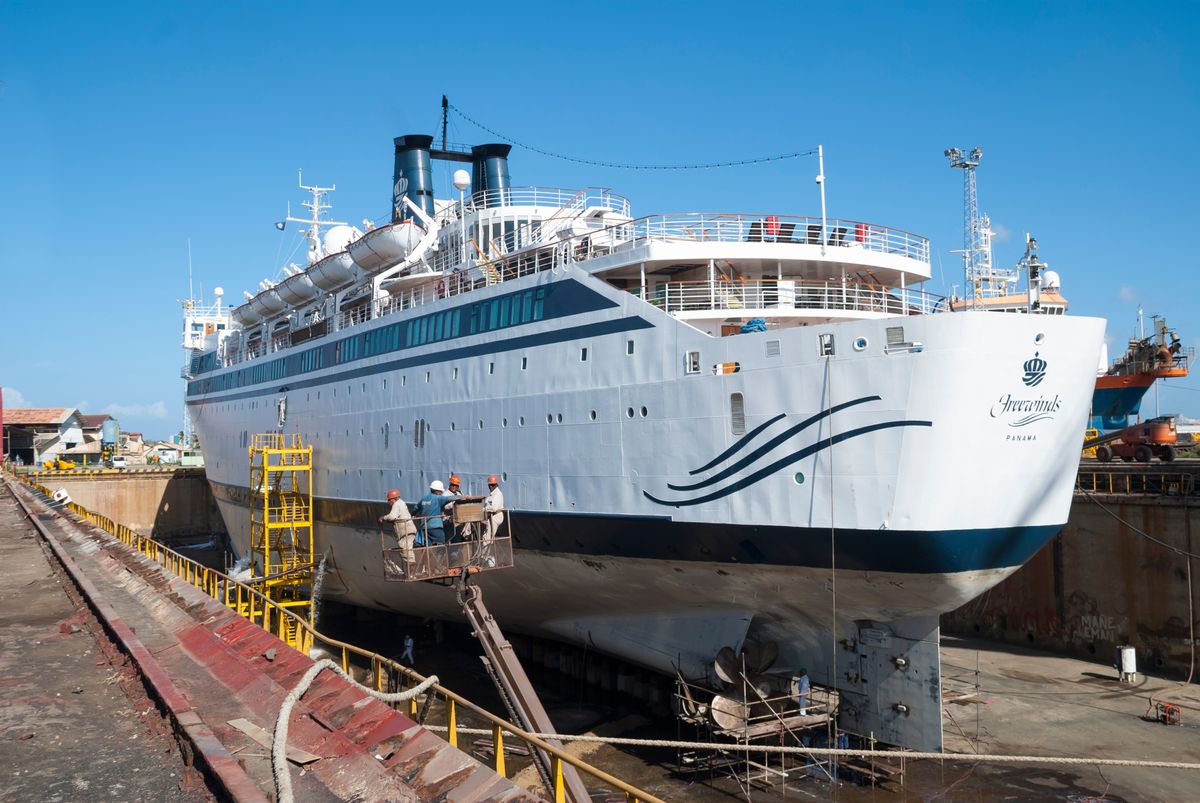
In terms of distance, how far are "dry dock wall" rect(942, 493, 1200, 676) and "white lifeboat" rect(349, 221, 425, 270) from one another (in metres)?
17.4

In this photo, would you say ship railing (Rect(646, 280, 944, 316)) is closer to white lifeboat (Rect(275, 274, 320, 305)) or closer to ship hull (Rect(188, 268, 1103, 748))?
ship hull (Rect(188, 268, 1103, 748))

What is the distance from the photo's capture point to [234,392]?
30969 millimetres

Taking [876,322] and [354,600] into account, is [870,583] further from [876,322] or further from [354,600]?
[354,600]

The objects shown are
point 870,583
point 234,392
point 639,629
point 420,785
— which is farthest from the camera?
point 234,392

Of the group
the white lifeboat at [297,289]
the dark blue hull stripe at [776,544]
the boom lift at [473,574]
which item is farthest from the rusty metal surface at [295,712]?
the white lifeboat at [297,289]

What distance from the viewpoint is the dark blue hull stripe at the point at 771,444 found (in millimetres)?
11234

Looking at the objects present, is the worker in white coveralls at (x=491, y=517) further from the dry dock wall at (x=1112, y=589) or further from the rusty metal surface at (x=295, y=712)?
the dry dock wall at (x=1112, y=589)

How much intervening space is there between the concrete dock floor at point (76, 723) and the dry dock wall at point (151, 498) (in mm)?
34756

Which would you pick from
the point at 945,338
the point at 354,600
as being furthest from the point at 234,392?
the point at 945,338

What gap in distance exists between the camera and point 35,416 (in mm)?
64250

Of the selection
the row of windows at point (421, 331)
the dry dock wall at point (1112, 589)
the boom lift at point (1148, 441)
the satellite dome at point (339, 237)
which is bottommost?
the dry dock wall at point (1112, 589)

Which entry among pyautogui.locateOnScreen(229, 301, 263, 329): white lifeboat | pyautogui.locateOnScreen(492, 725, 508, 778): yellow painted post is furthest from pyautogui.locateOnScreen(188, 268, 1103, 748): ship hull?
pyautogui.locateOnScreen(229, 301, 263, 329): white lifeboat

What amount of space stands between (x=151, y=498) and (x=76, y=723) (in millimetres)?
41749

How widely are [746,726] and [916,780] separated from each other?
345 centimetres
